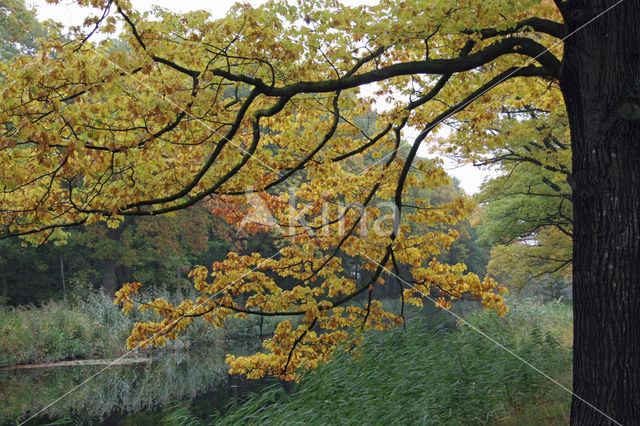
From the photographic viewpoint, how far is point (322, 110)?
18.5 feet

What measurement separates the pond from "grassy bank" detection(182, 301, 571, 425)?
3114 mm

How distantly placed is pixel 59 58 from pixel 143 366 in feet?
48.3

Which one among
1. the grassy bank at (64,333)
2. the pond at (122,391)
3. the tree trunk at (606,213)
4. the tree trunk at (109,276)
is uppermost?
the tree trunk at (606,213)

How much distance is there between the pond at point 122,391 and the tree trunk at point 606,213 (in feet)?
22.8

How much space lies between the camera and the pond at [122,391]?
11195mm

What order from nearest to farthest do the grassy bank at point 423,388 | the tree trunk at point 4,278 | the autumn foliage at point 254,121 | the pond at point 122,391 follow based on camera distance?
the autumn foliage at point 254,121
the grassy bank at point 423,388
the pond at point 122,391
the tree trunk at point 4,278

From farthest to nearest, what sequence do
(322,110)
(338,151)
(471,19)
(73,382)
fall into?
(73,382) → (338,151) → (322,110) → (471,19)

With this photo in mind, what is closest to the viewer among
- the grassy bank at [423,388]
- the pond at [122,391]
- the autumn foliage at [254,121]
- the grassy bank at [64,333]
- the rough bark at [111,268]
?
the autumn foliage at [254,121]

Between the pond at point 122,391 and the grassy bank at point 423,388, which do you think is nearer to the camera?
A: the grassy bank at point 423,388

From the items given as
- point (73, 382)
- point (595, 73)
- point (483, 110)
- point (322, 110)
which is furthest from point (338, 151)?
point (73, 382)

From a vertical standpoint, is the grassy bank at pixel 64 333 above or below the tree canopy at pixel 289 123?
below

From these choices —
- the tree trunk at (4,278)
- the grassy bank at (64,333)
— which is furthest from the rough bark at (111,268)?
the grassy bank at (64,333)

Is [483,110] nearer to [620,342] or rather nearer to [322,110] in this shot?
[322,110]

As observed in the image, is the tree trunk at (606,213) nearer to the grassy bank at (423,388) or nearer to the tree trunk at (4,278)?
the grassy bank at (423,388)
